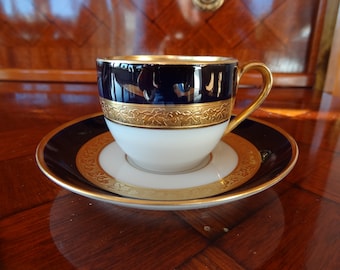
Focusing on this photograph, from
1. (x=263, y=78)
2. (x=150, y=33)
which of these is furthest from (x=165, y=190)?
(x=150, y=33)

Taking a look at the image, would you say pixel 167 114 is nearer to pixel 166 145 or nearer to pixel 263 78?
pixel 166 145

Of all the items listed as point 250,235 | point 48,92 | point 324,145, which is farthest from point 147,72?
point 48,92

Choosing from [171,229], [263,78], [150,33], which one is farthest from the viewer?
[150,33]

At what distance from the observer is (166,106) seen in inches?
9.7

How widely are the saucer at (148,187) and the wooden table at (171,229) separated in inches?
0.8

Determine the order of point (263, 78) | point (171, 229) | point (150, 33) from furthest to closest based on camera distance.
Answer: point (150, 33), point (263, 78), point (171, 229)

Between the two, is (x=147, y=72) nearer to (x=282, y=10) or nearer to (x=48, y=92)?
(x=48, y=92)

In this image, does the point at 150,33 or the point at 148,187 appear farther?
the point at 150,33

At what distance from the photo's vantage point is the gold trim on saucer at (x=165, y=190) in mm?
226

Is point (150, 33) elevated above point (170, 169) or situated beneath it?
elevated above

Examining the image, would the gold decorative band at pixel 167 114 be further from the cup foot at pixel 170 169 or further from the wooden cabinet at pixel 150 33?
the wooden cabinet at pixel 150 33

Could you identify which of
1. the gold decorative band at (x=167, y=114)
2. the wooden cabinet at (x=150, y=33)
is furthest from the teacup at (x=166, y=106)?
the wooden cabinet at (x=150, y=33)

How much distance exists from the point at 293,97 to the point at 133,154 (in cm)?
57

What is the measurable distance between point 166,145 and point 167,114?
0.03 m
